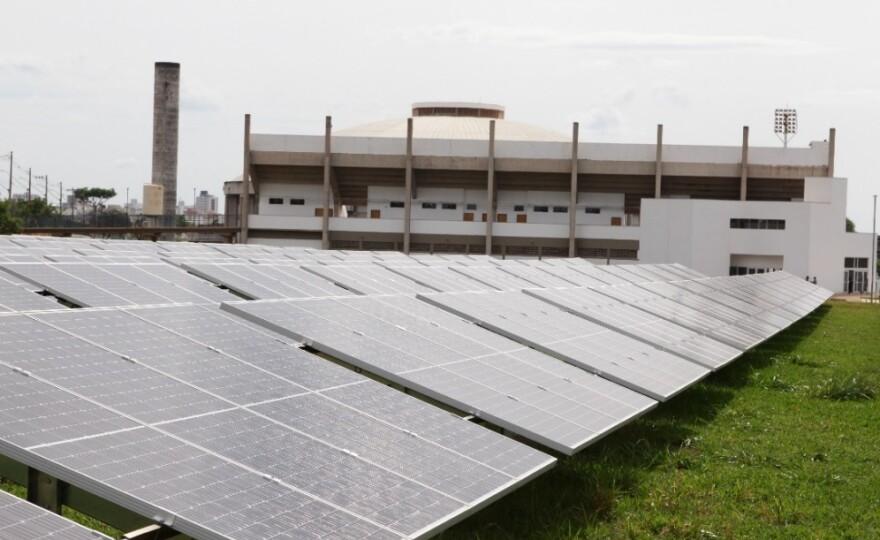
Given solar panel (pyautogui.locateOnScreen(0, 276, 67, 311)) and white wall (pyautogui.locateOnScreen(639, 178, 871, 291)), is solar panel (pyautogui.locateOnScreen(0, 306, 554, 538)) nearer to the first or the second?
solar panel (pyautogui.locateOnScreen(0, 276, 67, 311))

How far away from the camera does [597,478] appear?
12.7 meters

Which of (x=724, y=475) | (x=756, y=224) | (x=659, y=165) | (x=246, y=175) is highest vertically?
(x=659, y=165)

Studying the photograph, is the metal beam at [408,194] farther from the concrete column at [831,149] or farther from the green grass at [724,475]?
the green grass at [724,475]

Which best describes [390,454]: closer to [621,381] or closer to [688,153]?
[621,381]

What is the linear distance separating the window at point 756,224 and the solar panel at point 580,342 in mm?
65596

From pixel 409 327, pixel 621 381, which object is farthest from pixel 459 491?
pixel 621 381

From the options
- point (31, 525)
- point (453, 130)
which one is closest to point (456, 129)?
point (453, 130)

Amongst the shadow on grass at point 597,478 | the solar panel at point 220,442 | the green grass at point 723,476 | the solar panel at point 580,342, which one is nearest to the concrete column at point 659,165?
the green grass at point 723,476

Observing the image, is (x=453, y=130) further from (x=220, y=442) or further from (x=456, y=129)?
(x=220, y=442)

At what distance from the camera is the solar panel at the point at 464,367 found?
10930 millimetres

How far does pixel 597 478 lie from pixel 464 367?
2.09 m

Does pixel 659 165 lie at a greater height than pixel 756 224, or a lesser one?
greater

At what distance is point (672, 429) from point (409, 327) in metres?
4.91

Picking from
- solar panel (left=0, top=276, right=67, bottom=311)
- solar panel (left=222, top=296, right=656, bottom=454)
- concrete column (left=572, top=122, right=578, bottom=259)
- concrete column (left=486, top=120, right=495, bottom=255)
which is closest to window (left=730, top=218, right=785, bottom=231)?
concrete column (left=572, top=122, right=578, bottom=259)
